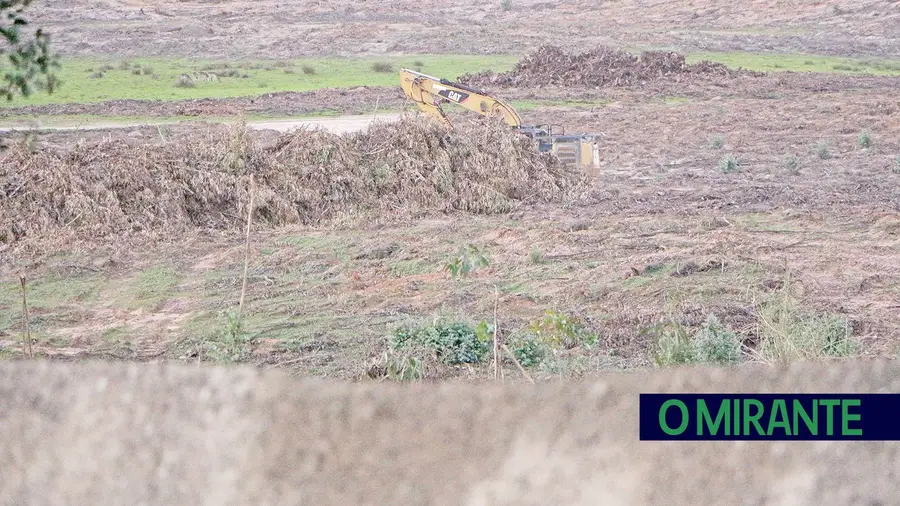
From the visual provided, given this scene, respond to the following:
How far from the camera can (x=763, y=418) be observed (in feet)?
13.3

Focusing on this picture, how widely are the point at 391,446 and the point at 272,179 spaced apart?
40.0ft

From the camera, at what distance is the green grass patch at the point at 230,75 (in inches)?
1330

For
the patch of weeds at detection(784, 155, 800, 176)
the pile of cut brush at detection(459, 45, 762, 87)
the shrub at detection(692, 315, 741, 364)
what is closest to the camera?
the shrub at detection(692, 315, 741, 364)

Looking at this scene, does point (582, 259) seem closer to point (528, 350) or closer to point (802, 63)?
point (528, 350)

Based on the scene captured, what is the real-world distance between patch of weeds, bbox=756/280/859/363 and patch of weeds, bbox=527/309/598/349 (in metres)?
1.23

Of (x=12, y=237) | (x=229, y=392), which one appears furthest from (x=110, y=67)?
(x=229, y=392)

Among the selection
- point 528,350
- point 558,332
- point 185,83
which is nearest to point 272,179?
point 528,350

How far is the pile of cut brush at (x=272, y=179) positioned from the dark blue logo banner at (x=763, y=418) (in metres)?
11.2

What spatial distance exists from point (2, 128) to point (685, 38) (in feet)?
113

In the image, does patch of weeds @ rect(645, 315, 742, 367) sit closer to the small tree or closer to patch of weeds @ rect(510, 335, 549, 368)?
patch of weeds @ rect(510, 335, 549, 368)

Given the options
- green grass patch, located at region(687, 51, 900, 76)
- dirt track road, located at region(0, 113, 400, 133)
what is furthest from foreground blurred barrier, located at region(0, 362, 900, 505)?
green grass patch, located at region(687, 51, 900, 76)

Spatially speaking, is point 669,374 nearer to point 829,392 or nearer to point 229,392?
point 829,392

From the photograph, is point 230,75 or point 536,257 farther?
point 230,75

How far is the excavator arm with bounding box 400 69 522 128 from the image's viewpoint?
64.2 ft
